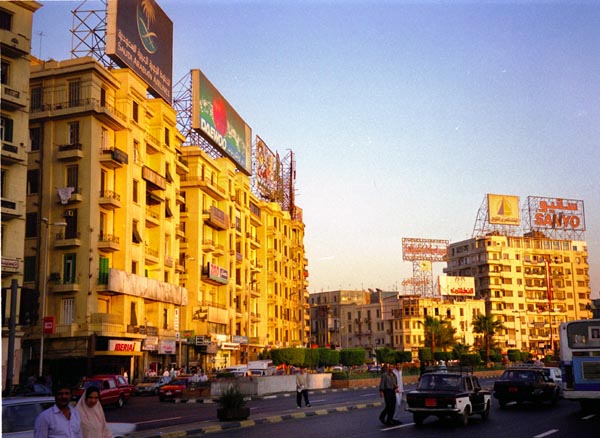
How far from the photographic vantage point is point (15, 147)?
40.9m

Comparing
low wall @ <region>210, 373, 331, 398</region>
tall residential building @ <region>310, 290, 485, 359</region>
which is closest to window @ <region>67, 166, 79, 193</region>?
low wall @ <region>210, 373, 331, 398</region>

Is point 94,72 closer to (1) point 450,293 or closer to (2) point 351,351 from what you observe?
(2) point 351,351

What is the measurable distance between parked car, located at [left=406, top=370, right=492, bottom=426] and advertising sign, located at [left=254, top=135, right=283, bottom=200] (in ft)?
213

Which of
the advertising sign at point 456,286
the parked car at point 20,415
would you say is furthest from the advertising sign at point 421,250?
the parked car at point 20,415

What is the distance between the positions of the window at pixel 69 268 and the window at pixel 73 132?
8.03 m

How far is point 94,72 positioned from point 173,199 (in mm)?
14757

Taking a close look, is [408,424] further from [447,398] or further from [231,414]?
[231,414]

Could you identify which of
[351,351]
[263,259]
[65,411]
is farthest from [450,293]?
[65,411]

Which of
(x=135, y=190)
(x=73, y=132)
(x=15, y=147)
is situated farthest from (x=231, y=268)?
(x=15, y=147)

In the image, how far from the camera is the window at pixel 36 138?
4906cm

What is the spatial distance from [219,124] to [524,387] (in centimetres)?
4989

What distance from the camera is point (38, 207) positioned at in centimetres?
4806

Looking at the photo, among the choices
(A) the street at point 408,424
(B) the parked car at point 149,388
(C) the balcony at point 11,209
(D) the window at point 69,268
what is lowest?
(B) the parked car at point 149,388

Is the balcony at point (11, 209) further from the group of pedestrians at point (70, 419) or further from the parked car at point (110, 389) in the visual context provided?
the group of pedestrians at point (70, 419)
